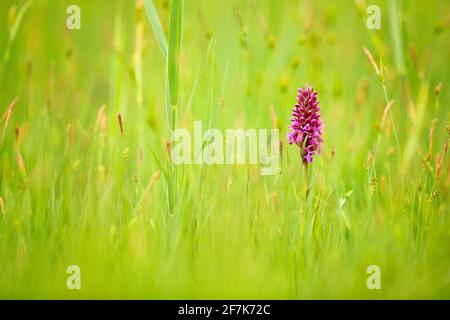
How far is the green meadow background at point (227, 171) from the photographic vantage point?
195 cm

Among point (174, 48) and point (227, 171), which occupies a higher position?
point (174, 48)

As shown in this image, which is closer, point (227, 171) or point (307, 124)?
point (307, 124)

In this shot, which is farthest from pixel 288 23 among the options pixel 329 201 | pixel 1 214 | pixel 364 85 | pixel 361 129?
pixel 1 214

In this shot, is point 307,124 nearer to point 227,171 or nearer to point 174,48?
point 227,171

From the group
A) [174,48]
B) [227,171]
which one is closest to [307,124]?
[227,171]

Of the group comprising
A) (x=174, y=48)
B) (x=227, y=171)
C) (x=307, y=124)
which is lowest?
(x=227, y=171)

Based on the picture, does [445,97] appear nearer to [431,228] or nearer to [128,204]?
[431,228]

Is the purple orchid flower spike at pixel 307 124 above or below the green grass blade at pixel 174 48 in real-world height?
below

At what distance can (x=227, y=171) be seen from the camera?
6.98ft

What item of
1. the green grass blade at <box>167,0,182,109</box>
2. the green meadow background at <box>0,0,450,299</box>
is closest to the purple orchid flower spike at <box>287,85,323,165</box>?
the green meadow background at <box>0,0,450,299</box>

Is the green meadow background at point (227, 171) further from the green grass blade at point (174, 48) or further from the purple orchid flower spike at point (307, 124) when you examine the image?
the purple orchid flower spike at point (307, 124)

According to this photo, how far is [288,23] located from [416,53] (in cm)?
64

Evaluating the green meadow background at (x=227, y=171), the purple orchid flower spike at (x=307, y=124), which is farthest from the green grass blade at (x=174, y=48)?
the purple orchid flower spike at (x=307, y=124)

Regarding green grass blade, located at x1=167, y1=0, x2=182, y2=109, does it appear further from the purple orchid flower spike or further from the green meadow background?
the purple orchid flower spike
